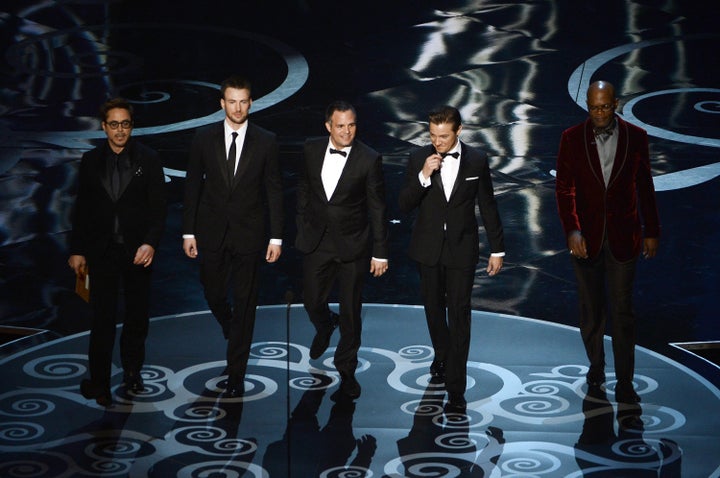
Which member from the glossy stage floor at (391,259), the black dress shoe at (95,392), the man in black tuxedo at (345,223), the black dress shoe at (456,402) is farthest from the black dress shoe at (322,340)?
the black dress shoe at (95,392)

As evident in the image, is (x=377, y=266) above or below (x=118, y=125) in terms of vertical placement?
below

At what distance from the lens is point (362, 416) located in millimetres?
5898

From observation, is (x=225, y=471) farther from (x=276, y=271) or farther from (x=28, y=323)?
(x=276, y=271)

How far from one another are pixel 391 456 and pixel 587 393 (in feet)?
4.49

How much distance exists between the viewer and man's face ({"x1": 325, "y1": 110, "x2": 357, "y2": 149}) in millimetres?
5906

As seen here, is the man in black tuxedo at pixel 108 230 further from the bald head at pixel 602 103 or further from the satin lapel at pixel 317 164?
the bald head at pixel 602 103

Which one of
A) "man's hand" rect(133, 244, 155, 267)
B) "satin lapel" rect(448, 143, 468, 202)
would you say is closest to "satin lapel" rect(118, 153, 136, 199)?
"man's hand" rect(133, 244, 155, 267)

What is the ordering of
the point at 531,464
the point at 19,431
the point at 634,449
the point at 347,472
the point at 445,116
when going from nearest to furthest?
1. the point at 347,472
2. the point at 531,464
3. the point at 634,449
4. the point at 19,431
5. the point at 445,116

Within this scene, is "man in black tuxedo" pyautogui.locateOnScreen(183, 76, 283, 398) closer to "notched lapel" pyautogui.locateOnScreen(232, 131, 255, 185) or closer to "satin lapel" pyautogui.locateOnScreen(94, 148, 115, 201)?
"notched lapel" pyautogui.locateOnScreen(232, 131, 255, 185)

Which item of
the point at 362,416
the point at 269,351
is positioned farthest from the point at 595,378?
the point at 269,351

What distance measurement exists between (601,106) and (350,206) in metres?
1.44

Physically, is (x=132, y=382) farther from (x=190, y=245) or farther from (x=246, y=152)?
(x=246, y=152)

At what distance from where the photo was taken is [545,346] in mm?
6906

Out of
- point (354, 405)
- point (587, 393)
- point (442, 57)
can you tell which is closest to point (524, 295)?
point (587, 393)
